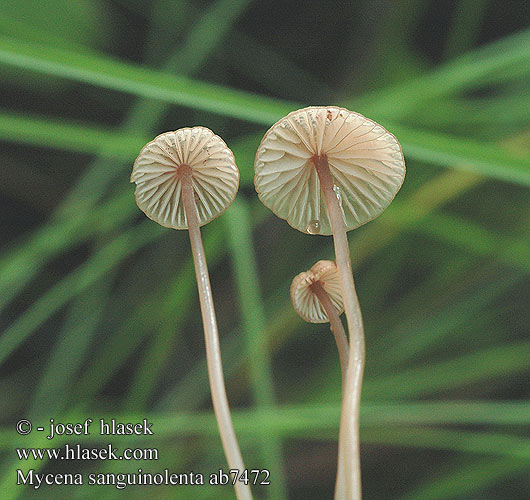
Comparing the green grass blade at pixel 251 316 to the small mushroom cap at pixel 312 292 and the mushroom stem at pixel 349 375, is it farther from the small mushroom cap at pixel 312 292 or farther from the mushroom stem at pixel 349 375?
the mushroom stem at pixel 349 375

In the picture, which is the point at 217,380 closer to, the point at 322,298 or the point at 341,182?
the point at 322,298

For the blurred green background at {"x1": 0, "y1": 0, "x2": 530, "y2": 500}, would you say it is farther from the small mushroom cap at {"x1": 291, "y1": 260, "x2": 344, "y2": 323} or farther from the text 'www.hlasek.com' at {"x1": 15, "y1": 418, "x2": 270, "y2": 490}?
the small mushroom cap at {"x1": 291, "y1": 260, "x2": 344, "y2": 323}

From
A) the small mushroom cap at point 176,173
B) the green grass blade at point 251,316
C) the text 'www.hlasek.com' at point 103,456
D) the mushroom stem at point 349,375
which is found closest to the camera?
the mushroom stem at point 349,375

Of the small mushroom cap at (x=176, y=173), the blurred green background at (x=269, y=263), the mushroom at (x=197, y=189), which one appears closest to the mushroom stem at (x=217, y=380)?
the mushroom at (x=197, y=189)

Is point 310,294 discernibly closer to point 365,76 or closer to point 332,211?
point 332,211

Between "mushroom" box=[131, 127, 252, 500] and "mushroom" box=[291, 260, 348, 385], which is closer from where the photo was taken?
"mushroom" box=[131, 127, 252, 500]

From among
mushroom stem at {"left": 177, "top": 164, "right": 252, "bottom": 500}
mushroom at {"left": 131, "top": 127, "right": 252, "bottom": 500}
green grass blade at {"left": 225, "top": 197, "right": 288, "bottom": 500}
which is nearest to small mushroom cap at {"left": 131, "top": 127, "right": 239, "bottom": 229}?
mushroom at {"left": 131, "top": 127, "right": 252, "bottom": 500}
